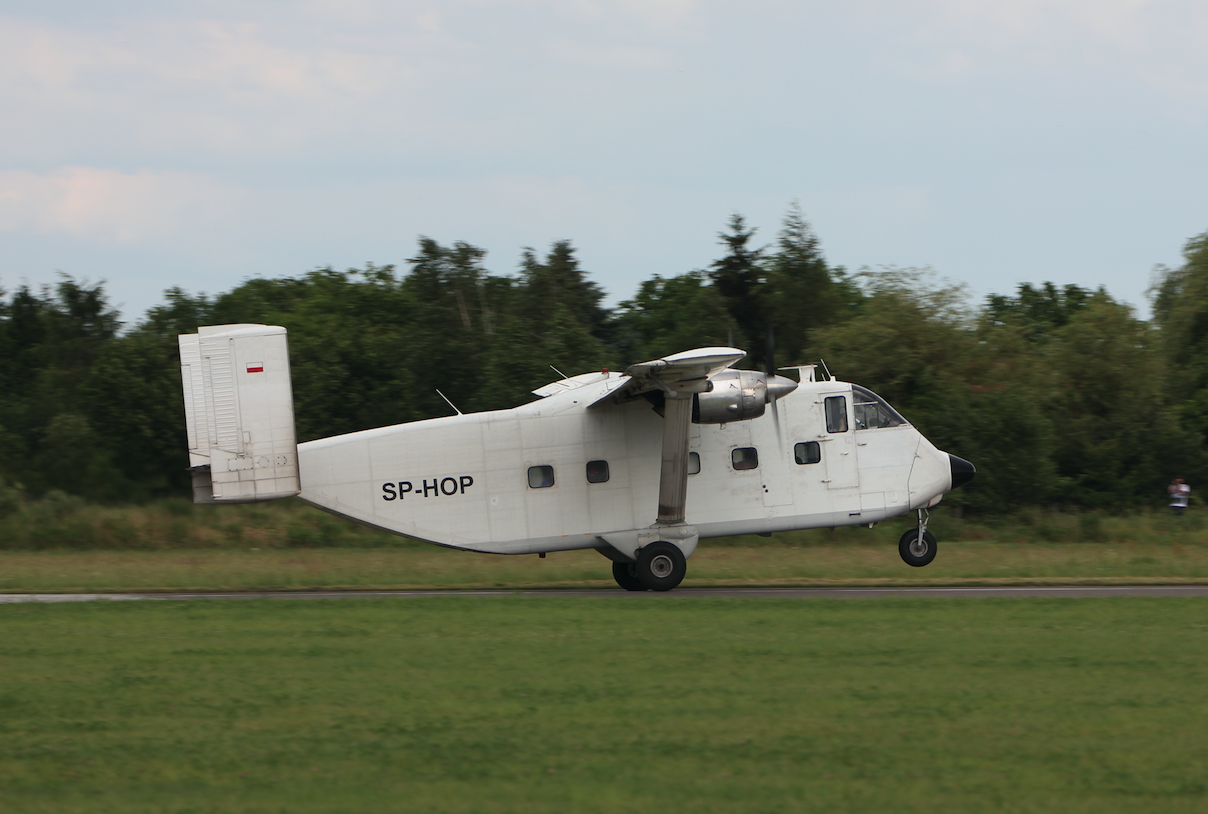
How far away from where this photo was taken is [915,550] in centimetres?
Result: 1981

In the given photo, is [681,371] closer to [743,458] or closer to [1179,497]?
[743,458]

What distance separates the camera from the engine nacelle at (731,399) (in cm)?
1792

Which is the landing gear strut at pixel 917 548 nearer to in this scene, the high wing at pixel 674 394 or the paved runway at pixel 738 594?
the paved runway at pixel 738 594

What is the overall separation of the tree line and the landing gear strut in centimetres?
942

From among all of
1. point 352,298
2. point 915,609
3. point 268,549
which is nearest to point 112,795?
point 915,609

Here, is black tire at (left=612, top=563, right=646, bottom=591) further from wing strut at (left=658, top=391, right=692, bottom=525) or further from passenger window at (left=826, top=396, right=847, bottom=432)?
passenger window at (left=826, top=396, right=847, bottom=432)

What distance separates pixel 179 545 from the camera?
95.6 ft

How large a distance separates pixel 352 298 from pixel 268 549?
36.0 metres

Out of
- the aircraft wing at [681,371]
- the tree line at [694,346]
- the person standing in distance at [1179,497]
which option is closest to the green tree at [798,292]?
the tree line at [694,346]

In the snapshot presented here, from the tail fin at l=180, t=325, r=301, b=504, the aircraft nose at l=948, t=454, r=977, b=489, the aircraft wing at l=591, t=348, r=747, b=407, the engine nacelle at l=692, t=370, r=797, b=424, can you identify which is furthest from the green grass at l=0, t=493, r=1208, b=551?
the aircraft wing at l=591, t=348, r=747, b=407

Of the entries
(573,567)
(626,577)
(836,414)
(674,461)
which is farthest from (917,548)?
(573,567)

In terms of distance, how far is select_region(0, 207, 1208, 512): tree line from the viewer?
3203 centimetres

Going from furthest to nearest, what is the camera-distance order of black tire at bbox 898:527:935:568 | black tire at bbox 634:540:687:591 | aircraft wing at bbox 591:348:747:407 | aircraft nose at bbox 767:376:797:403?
1. black tire at bbox 898:527:935:568
2. black tire at bbox 634:540:687:591
3. aircraft nose at bbox 767:376:797:403
4. aircraft wing at bbox 591:348:747:407

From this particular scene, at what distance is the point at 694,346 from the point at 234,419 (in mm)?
23469
